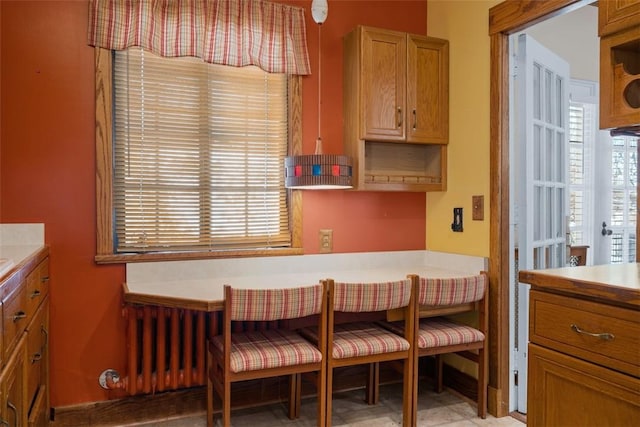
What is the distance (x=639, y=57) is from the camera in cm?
180

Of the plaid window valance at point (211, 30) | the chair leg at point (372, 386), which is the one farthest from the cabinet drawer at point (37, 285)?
the chair leg at point (372, 386)

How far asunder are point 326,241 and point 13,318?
1753 millimetres

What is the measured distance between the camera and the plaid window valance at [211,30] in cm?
238

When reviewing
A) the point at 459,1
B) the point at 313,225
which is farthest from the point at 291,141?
the point at 459,1

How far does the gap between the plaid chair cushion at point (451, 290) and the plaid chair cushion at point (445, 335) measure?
166mm

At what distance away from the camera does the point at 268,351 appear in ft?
6.94

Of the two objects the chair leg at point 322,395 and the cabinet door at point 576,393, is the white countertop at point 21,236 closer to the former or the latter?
the chair leg at point 322,395

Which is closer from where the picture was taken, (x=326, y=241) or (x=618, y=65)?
(x=618, y=65)

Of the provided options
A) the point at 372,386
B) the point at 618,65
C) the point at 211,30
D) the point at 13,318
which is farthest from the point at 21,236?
the point at 618,65

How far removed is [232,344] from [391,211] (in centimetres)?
135

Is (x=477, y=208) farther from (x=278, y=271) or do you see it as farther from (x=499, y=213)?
(x=278, y=271)

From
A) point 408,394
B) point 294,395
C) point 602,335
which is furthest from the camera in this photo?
point 294,395

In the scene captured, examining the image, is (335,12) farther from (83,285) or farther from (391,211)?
(83,285)

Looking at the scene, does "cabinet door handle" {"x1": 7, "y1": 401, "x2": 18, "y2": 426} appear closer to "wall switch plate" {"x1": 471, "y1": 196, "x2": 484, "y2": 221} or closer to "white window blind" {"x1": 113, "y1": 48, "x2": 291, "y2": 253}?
"white window blind" {"x1": 113, "y1": 48, "x2": 291, "y2": 253}
